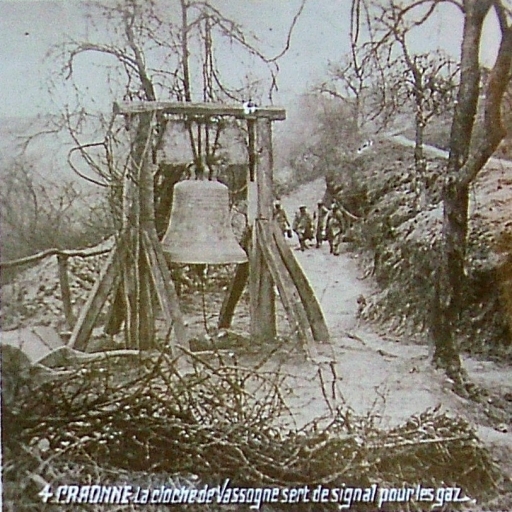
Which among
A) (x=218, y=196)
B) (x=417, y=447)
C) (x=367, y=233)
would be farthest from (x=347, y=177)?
(x=417, y=447)

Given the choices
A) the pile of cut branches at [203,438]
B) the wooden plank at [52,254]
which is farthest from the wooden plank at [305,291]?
the wooden plank at [52,254]

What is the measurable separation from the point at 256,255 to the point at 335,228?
16cm

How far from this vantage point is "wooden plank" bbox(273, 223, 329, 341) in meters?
1.51

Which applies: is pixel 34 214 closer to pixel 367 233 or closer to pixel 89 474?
pixel 89 474

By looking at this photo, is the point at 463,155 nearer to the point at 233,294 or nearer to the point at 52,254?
the point at 233,294

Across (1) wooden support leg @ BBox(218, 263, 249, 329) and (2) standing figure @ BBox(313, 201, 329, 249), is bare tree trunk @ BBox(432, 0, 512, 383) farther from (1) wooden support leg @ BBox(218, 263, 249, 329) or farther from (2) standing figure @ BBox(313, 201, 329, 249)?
(1) wooden support leg @ BBox(218, 263, 249, 329)

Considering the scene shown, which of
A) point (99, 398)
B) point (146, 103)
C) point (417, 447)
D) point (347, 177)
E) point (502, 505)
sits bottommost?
point (502, 505)

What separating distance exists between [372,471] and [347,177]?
560 mm

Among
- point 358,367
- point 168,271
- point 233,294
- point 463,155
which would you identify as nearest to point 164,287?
point 168,271

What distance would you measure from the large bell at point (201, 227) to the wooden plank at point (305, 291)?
0.08 metres

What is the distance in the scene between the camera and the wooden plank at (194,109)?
1491 mm

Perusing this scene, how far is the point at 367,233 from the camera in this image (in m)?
1.53

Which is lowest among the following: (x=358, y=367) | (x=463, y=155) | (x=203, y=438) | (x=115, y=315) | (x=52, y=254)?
(x=203, y=438)

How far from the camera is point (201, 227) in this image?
1.51 metres
